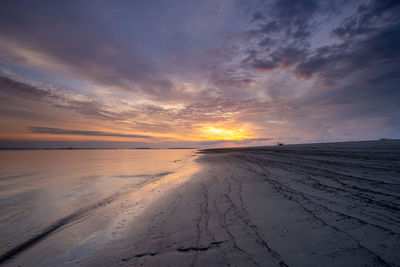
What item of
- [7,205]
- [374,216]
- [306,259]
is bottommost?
[7,205]

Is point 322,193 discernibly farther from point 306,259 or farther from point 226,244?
point 226,244

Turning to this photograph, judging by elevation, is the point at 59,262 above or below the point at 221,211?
below

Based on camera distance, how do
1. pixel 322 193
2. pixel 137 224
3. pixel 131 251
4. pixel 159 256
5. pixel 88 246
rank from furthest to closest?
pixel 322 193 < pixel 137 224 < pixel 88 246 < pixel 131 251 < pixel 159 256

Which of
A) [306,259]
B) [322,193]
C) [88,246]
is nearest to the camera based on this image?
[306,259]

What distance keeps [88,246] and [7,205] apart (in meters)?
7.03

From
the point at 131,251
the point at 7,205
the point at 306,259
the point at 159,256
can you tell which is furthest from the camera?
the point at 7,205

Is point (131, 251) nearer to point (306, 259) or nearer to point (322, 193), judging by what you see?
point (306, 259)

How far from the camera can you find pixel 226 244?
3166 millimetres

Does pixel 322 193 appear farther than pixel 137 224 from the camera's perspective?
Yes

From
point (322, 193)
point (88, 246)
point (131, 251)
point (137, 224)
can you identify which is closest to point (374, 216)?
point (322, 193)

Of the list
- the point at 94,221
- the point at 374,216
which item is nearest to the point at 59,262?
the point at 94,221

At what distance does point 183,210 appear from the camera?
213 inches

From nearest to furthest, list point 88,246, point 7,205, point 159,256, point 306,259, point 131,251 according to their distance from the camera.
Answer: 1. point 306,259
2. point 159,256
3. point 131,251
4. point 88,246
5. point 7,205

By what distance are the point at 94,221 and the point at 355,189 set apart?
8.61m
